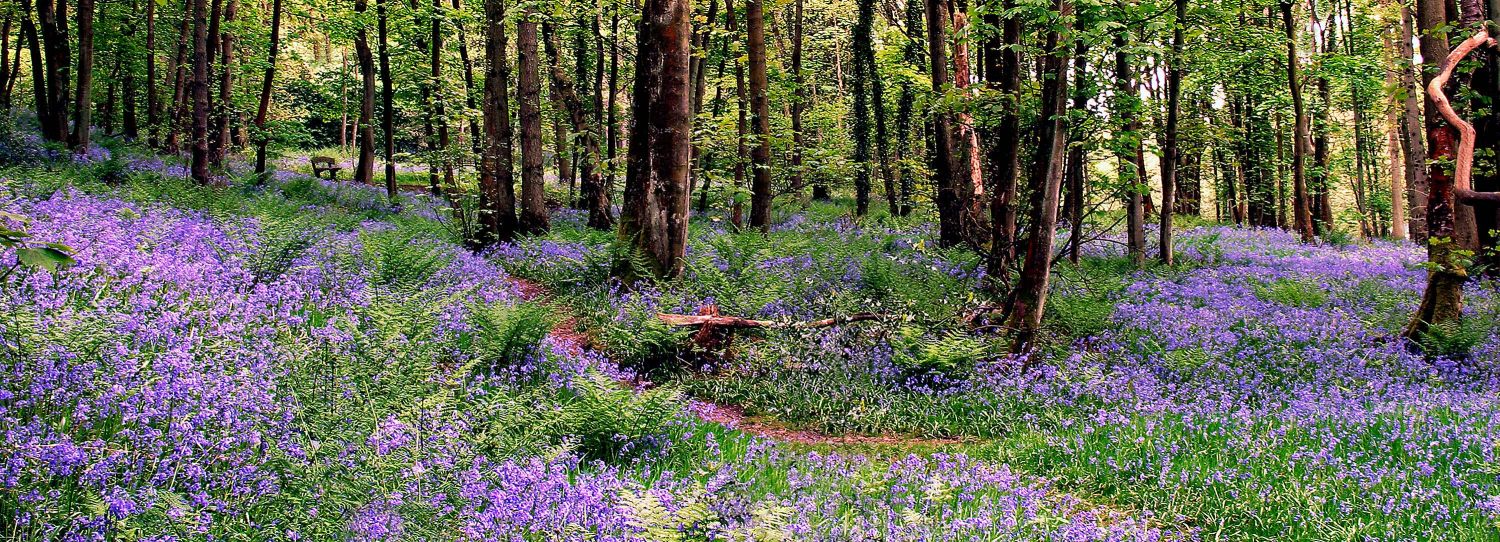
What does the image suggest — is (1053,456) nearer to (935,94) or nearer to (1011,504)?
(1011,504)

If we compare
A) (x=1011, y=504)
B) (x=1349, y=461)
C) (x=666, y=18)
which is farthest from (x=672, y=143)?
(x=1349, y=461)

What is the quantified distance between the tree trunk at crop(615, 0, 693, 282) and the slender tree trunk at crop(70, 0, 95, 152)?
12.7 metres

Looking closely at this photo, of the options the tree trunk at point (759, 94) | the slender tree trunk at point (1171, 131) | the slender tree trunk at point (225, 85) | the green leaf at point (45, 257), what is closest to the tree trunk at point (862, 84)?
the tree trunk at point (759, 94)

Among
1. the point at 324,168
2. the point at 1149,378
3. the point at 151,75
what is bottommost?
the point at 1149,378

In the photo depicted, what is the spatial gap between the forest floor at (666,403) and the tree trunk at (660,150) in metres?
0.47

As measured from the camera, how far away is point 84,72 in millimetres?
16094

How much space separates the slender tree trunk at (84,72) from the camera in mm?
15828

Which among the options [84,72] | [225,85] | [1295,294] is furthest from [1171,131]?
[225,85]

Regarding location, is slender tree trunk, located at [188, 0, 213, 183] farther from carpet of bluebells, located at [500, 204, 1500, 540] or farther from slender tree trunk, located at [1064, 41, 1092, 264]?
slender tree trunk, located at [1064, 41, 1092, 264]

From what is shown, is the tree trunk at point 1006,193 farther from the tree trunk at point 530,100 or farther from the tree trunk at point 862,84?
the tree trunk at point 862,84

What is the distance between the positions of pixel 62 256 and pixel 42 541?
139cm

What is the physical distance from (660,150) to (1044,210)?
14.7 feet

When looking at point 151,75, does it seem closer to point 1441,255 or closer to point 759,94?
point 759,94

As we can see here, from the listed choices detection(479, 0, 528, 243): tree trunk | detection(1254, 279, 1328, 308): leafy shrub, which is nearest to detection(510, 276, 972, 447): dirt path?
detection(479, 0, 528, 243): tree trunk
